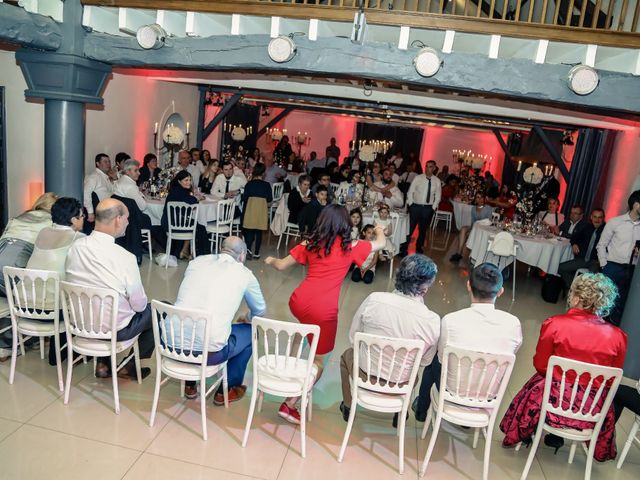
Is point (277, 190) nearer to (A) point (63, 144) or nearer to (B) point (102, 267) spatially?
(A) point (63, 144)

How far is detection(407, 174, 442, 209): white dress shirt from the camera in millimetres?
8109

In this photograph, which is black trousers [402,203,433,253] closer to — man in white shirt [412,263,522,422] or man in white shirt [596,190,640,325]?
man in white shirt [596,190,640,325]

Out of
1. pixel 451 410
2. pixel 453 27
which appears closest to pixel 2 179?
pixel 453 27

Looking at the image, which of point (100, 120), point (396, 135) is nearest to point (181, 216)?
point (100, 120)

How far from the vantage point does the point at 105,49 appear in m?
4.81

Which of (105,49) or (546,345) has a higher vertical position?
(105,49)

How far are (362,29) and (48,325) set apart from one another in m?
3.25

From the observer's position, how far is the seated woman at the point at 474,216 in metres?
8.55

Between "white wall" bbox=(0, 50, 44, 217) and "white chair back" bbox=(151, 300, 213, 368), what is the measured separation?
460 centimetres

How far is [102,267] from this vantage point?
3.21m

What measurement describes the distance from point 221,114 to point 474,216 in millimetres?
5578

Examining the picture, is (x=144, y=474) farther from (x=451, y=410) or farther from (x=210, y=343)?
(x=451, y=410)

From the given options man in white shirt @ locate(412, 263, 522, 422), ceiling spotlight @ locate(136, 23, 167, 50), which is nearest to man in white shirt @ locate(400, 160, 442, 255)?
ceiling spotlight @ locate(136, 23, 167, 50)

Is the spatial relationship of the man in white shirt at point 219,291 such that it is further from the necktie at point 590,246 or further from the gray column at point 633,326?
the necktie at point 590,246
